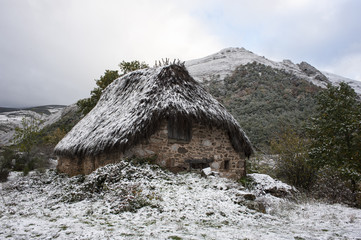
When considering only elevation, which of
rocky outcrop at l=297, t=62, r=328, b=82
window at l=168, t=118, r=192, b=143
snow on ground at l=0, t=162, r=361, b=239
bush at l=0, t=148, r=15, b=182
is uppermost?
rocky outcrop at l=297, t=62, r=328, b=82

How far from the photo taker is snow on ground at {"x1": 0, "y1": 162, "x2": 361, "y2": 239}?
130 inches

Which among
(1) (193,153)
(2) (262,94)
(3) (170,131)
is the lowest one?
(1) (193,153)

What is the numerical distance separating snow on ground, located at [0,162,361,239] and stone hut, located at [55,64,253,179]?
3.08 ft

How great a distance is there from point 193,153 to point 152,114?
6.10 feet

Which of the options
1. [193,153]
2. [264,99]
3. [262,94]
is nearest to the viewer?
[193,153]

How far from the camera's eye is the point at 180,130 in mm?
7234

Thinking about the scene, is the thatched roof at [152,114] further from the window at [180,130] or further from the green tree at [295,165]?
the green tree at [295,165]

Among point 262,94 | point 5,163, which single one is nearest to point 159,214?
point 5,163

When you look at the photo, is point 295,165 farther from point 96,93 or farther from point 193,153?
point 96,93

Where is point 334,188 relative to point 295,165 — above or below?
below

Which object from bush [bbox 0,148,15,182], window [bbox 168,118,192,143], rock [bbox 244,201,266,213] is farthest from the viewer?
bush [bbox 0,148,15,182]

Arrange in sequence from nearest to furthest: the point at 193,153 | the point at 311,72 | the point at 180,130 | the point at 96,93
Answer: the point at 180,130 < the point at 193,153 < the point at 96,93 < the point at 311,72

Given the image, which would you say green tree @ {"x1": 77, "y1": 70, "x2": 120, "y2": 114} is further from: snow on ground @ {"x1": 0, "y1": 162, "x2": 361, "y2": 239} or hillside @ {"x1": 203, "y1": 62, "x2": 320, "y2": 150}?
snow on ground @ {"x1": 0, "y1": 162, "x2": 361, "y2": 239}

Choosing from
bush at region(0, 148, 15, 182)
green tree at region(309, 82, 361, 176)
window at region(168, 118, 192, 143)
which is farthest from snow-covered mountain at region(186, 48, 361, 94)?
window at region(168, 118, 192, 143)
